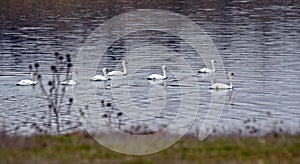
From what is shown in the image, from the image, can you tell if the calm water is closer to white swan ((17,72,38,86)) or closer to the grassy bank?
white swan ((17,72,38,86))

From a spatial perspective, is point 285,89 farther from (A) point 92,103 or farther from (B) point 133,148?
(B) point 133,148

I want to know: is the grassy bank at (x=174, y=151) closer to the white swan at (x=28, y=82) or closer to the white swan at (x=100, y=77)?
the white swan at (x=28, y=82)

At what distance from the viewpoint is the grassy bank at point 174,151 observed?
998 cm

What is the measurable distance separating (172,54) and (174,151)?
1123 inches

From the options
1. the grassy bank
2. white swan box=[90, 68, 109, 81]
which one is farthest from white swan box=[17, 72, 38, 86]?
the grassy bank

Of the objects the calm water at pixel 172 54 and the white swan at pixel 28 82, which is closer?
the calm water at pixel 172 54

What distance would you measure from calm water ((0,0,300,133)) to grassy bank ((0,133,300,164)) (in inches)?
177

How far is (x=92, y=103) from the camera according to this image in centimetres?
2659

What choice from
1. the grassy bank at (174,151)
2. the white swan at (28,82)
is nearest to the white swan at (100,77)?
the white swan at (28,82)

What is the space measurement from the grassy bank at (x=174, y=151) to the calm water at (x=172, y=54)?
4.50 m

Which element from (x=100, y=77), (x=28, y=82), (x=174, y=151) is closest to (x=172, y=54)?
(x=100, y=77)

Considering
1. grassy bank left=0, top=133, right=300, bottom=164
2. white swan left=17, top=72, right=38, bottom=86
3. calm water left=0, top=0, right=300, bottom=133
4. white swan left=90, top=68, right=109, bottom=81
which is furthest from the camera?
white swan left=90, top=68, right=109, bottom=81

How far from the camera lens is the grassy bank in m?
9.98

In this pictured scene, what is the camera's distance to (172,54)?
3912 cm
